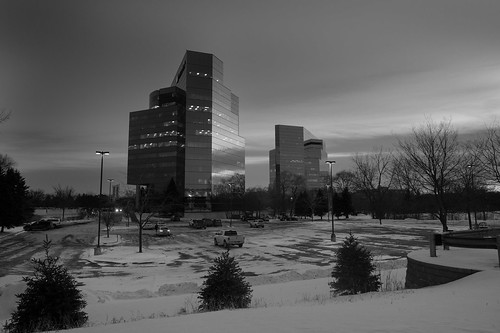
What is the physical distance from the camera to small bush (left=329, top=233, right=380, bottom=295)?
10406 mm

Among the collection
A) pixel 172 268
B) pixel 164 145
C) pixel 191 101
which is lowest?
pixel 172 268

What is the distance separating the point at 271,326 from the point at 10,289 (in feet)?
31.6

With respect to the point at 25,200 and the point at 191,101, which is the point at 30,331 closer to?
the point at 25,200

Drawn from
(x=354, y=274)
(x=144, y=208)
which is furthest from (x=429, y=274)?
(x=144, y=208)

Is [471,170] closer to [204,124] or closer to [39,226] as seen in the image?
[39,226]

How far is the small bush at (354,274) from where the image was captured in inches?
410

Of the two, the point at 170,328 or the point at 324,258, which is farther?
the point at 324,258

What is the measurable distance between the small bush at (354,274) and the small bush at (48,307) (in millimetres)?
6907

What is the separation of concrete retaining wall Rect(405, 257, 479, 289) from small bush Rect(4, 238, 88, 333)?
8.88m

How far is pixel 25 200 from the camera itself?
5816 cm

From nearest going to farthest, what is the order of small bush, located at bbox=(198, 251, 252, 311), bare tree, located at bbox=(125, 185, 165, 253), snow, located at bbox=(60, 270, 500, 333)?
snow, located at bbox=(60, 270, 500, 333) < small bush, located at bbox=(198, 251, 252, 311) < bare tree, located at bbox=(125, 185, 165, 253)

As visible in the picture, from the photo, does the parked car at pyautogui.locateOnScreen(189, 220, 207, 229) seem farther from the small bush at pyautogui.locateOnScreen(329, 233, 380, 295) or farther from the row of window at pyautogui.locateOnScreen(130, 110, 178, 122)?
the row of window at pyautogui.locateOnScreen(130, 110, 178, 122)

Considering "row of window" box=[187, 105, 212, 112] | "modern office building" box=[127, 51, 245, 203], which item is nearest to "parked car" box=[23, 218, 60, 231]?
"modern office building" box=[127, 51, 245, 203]

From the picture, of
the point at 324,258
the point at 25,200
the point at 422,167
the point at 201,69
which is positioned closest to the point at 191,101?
the point at 201,69
